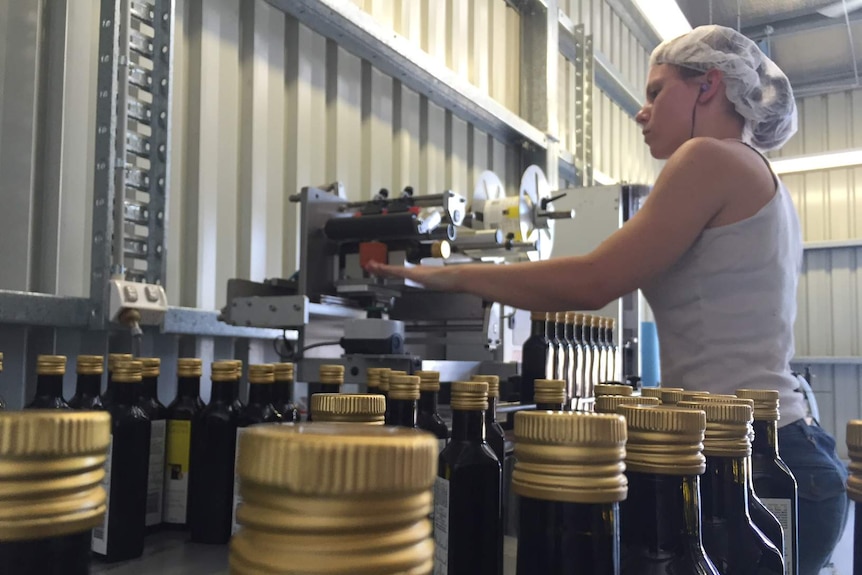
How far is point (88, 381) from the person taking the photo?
108cm

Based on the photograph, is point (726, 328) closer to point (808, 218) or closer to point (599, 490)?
point (599, 490)

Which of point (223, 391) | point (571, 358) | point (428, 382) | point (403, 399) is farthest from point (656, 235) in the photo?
point (571, 358)

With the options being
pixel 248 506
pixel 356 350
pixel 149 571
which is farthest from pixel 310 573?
pixel 356 350

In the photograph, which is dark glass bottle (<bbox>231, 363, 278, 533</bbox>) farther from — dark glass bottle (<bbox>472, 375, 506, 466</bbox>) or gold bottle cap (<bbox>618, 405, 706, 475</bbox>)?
gold bottle cap (<bbox>618, 405, 706, 475</bbox>)

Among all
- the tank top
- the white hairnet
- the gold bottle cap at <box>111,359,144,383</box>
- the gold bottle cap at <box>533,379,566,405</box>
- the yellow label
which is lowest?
the yellow label

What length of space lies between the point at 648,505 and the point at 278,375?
693 millimetres

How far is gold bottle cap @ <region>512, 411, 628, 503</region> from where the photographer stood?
0.42 metres

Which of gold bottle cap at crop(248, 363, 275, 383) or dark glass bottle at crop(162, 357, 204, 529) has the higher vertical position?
gold bottle cap at crop(248, 363, 275, 383)

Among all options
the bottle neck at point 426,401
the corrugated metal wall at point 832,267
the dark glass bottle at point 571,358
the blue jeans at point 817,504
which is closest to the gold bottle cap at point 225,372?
the bottle neck at point 426,401

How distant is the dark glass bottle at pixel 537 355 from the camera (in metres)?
2.01

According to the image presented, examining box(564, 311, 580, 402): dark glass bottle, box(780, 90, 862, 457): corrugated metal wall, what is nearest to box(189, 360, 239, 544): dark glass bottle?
box(564, 311, 580, 402): dark glass bottle

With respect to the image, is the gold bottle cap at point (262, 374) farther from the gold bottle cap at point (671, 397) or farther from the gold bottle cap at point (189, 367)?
the gold bottle cap at point (671, 397)

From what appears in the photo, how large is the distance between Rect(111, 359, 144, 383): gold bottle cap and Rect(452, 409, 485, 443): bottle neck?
0.51 meters

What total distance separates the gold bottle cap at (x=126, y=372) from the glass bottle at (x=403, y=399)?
0.41 meters
